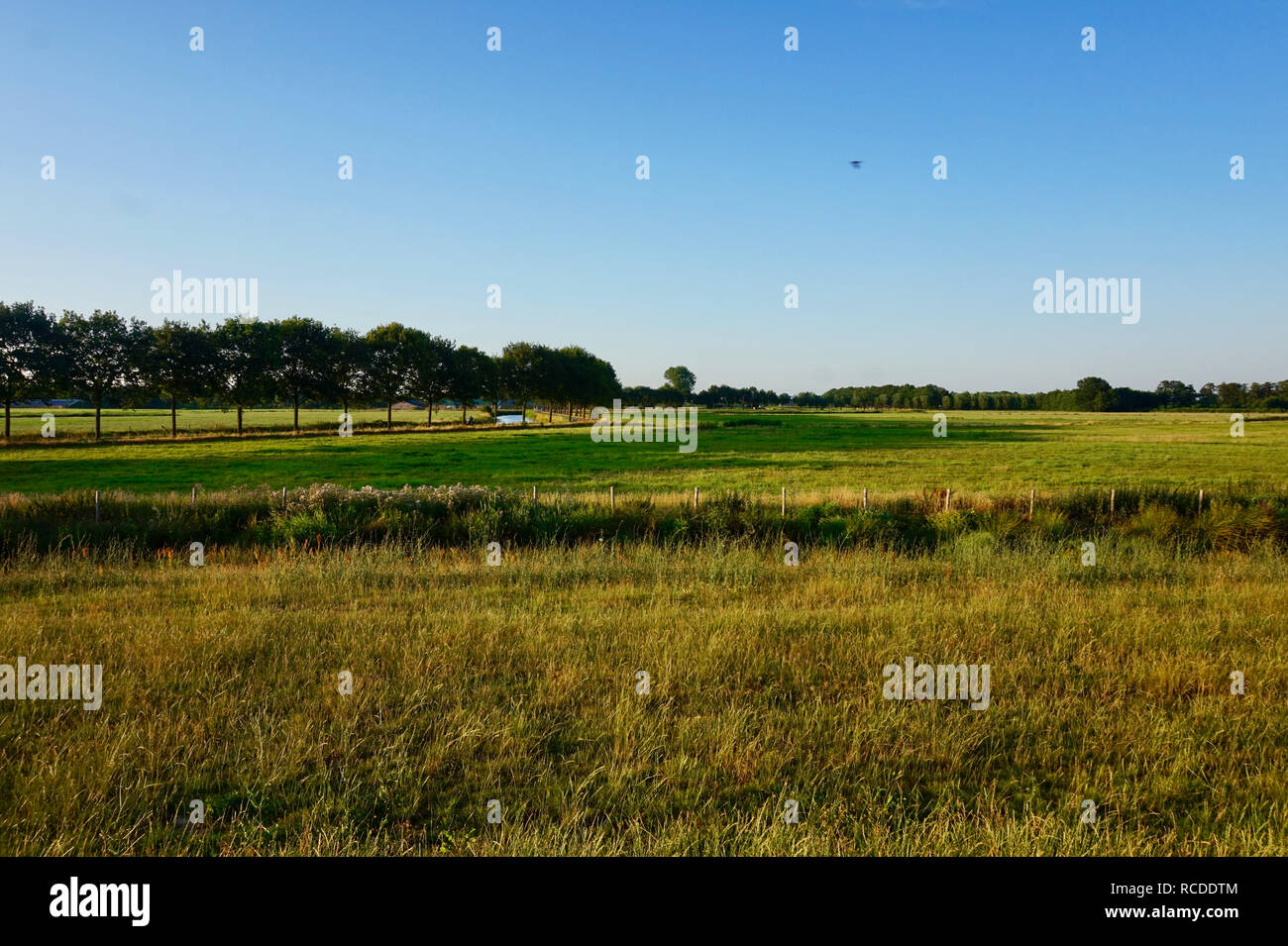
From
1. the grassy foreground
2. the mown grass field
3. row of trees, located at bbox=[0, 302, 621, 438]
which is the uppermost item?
row of trees, located at bbox=[0, 302, 621, 438]

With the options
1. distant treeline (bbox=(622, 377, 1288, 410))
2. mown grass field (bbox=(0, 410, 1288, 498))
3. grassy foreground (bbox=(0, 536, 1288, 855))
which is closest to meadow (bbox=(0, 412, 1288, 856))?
grassy foreground (bbox=(0, 536, 1288, 855))

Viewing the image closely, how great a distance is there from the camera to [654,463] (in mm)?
49625

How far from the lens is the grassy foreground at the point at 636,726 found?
4.00 meters

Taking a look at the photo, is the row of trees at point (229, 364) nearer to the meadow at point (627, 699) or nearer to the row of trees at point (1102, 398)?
the meadow at point (627, 699)

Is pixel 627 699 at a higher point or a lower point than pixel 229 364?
lower

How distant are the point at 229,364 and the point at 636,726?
77844mm

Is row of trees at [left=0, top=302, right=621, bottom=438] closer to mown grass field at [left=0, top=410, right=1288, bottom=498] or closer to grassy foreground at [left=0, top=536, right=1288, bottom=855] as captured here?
mown grass field at [left=0, top=410, right=1288, bottom=498]

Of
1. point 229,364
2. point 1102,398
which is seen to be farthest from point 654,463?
point 1102,398

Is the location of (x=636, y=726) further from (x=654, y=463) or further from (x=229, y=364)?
(x=229, y=364)

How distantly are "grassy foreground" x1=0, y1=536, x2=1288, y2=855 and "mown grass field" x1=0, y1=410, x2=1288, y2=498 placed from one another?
1510cm

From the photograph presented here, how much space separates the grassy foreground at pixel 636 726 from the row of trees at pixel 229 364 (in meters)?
64.4

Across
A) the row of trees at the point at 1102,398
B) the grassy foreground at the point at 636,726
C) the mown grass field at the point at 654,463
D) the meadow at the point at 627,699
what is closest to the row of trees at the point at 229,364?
the mown grass field at the point at 654,463

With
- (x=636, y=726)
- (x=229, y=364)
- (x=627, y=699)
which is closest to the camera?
(x=636, y=726)

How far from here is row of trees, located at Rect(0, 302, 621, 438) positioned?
190 ft
